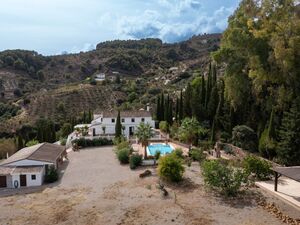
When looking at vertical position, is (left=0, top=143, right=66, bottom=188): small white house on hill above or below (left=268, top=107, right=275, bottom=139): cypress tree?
below

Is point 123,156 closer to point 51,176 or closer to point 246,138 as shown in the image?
point 51,176

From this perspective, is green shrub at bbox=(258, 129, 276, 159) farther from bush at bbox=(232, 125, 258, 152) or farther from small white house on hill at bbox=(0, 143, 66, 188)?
small white house on hill at bbox=(0, 143, 66, 188)

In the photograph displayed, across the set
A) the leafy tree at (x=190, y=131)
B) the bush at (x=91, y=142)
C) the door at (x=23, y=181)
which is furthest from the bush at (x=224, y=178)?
the bush at (x=91, y=142)

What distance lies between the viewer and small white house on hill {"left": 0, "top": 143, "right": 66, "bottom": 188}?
105 ft

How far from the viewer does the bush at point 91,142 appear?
4847cm

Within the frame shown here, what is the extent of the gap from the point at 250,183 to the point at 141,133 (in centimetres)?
1529

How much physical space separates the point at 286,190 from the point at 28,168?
73.1ft

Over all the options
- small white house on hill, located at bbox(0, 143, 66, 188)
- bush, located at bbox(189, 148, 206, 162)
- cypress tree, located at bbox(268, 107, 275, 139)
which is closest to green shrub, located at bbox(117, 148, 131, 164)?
small white house on hill, located at bbox(0, 143, 66, 188)

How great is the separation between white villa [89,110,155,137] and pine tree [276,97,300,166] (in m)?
26.4

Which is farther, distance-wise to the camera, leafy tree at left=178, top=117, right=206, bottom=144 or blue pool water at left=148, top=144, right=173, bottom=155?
blue pool water at left=148, top=144, right=173, bottom=155

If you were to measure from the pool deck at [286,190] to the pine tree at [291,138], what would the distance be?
3.09 meters

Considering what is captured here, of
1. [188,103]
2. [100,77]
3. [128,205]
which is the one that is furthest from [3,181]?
[100,77]

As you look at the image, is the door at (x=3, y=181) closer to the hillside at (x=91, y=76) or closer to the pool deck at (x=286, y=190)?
the pool deck at (x=286, y=190)

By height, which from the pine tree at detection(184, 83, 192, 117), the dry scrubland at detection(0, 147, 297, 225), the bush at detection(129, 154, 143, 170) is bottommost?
the dry scrubland at detection(0, 147, 297, 225)
